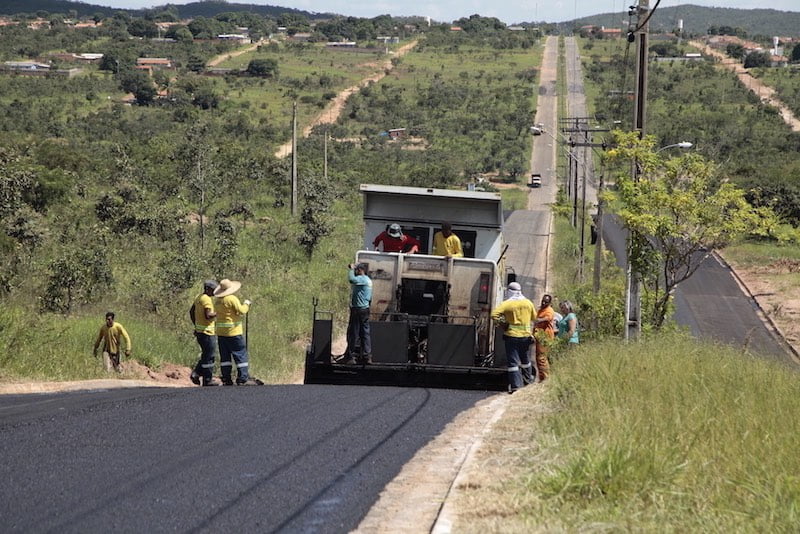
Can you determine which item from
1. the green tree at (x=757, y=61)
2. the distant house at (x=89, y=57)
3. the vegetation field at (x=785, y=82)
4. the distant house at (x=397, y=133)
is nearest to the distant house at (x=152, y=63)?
the distant house at (x=89, y=57)

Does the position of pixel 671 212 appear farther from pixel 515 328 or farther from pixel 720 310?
pixel 720 310

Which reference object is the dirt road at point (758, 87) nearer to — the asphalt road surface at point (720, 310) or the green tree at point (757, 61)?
the green tree at point (757, 61)

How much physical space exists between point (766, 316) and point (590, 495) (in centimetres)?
3394

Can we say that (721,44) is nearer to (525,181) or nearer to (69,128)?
(525,181)

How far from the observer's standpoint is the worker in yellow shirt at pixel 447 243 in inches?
622

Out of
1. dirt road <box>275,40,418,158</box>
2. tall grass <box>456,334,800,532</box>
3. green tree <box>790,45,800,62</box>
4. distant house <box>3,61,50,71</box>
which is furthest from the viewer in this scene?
A: green tree <box>790,45,800,62</box>

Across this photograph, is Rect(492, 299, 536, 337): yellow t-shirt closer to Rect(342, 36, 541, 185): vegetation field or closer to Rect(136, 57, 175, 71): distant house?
Rect(342, 36, 541, 185): vegetation field

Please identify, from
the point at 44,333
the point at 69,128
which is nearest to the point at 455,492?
the point at 44,333

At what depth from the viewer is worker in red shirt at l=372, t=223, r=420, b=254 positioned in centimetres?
1587

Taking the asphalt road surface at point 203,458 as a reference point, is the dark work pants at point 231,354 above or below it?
below

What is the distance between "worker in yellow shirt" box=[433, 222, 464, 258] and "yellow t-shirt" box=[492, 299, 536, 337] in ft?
7.38

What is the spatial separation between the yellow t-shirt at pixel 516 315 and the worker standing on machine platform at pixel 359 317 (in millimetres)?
1837

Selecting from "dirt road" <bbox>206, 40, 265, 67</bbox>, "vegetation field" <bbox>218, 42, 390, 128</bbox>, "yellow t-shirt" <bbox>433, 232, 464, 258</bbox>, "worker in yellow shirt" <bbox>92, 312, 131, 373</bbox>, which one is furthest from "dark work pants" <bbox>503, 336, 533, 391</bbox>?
"dirt road" <bbox>206, 40, 265, 67</bbox>

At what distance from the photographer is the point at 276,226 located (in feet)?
139
